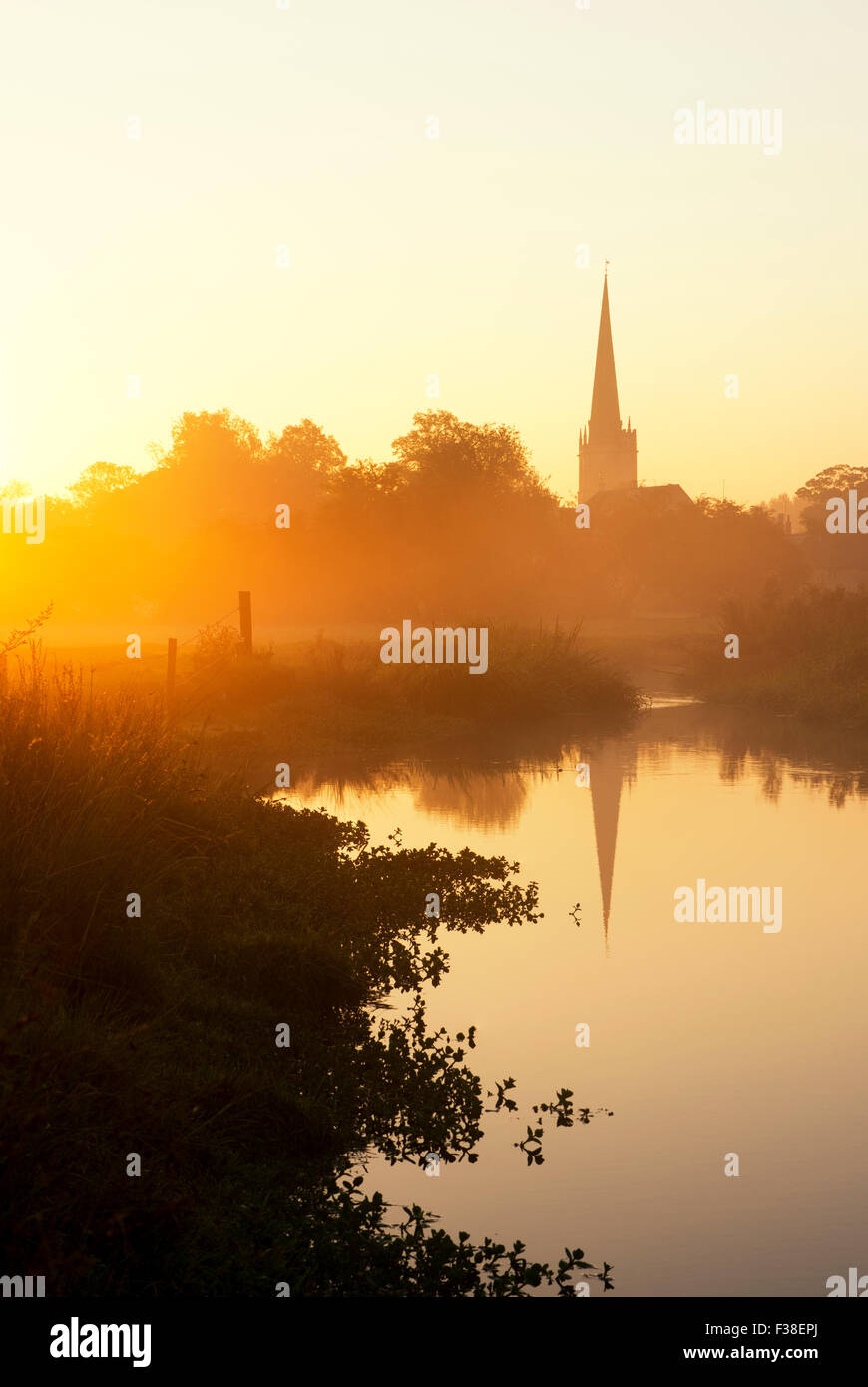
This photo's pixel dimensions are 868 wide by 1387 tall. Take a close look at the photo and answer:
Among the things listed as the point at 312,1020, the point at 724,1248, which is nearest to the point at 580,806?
the point at 312,1020

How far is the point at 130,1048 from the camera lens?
23.7ft

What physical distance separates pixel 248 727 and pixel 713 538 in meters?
37.5

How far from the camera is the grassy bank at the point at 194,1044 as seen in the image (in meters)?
5.84

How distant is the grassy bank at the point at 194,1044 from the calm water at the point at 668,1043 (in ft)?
1.56

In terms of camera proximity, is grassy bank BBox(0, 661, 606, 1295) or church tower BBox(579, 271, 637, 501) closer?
grassy bank BBox(0, 661, 606, 1295)

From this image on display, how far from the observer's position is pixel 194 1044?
8.12 metres

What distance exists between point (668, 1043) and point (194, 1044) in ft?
12.6

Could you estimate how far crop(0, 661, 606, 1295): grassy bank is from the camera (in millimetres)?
5840

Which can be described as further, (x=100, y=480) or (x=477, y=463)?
(x=100, y=480)

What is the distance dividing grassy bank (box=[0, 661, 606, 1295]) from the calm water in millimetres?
476

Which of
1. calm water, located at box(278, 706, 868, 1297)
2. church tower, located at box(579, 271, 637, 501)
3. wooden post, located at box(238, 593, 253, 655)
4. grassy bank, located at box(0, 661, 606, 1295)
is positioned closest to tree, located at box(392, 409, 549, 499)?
wooden post, located at box(238, 593, 253, 655)

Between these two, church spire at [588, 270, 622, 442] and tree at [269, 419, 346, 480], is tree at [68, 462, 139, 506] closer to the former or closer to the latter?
tree at [269, 419, 346, 480]

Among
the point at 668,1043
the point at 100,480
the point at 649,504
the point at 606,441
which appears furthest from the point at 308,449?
the point at 668,1043

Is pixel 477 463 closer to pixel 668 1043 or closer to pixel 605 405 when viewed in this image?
pixel 668 1043
